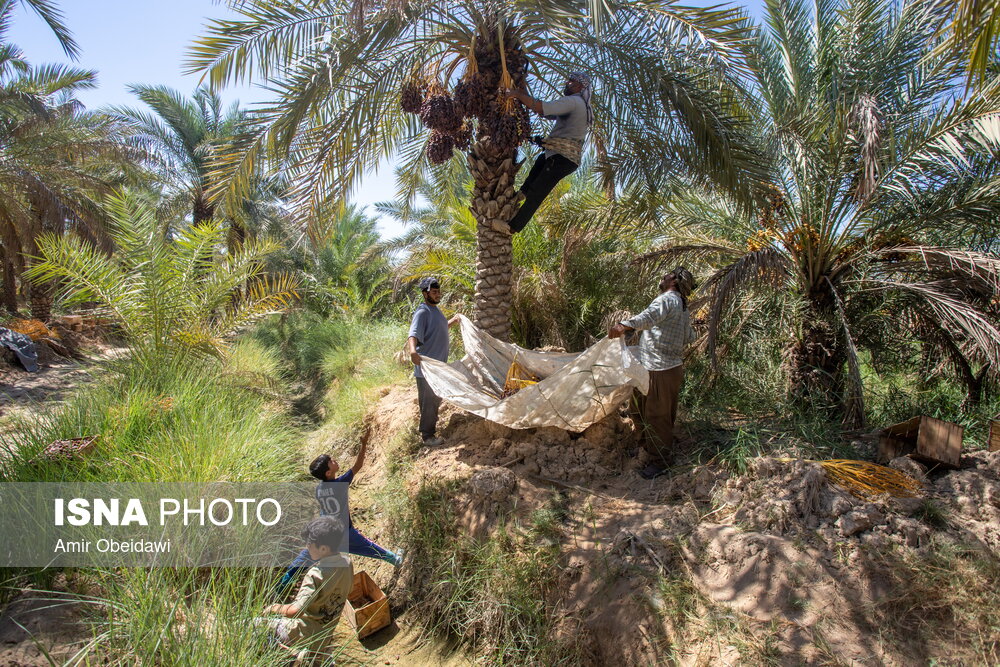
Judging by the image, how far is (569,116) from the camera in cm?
478

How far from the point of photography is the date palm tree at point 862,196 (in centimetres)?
425

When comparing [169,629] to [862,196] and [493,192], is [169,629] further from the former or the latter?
[862,196]

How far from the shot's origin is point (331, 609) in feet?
11.0

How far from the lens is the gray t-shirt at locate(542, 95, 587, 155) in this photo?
182 inches

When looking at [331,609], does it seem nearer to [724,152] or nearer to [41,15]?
[724,152]

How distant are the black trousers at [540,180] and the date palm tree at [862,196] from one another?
4.99 feet

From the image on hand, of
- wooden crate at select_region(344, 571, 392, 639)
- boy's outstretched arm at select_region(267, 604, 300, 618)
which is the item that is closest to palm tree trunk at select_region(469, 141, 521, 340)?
wooden crate at select_region(344, 571, 392, 639)

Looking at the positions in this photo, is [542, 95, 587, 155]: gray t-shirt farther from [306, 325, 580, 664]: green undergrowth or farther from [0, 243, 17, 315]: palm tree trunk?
[0, 243, 17, 315]: palm tree trunk

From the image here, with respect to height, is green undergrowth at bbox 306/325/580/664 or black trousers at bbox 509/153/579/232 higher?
black trousers at bbox 509/153/579/232

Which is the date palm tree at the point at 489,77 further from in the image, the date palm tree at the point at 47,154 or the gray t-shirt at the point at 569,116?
the date palm tree at the point at 47,154

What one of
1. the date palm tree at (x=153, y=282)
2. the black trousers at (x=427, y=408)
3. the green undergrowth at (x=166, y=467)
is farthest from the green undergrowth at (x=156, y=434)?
the black trousers at (x=427, y=408)

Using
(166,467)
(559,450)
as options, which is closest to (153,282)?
(166,467)

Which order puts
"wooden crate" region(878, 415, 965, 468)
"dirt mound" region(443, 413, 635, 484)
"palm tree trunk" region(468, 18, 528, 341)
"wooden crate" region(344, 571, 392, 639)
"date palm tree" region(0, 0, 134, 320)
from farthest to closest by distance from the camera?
"date palm tree" region(0, 0, 134, 320), "palm tree trunk" region(468, 18, 528, 341), "dirt mound" region(443, 413, 635, 484), "wooden crate" region(344, 571, 392, 639), "wooden crate" region(878, 415, 965, 468)

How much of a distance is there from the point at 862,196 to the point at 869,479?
2310 mm
